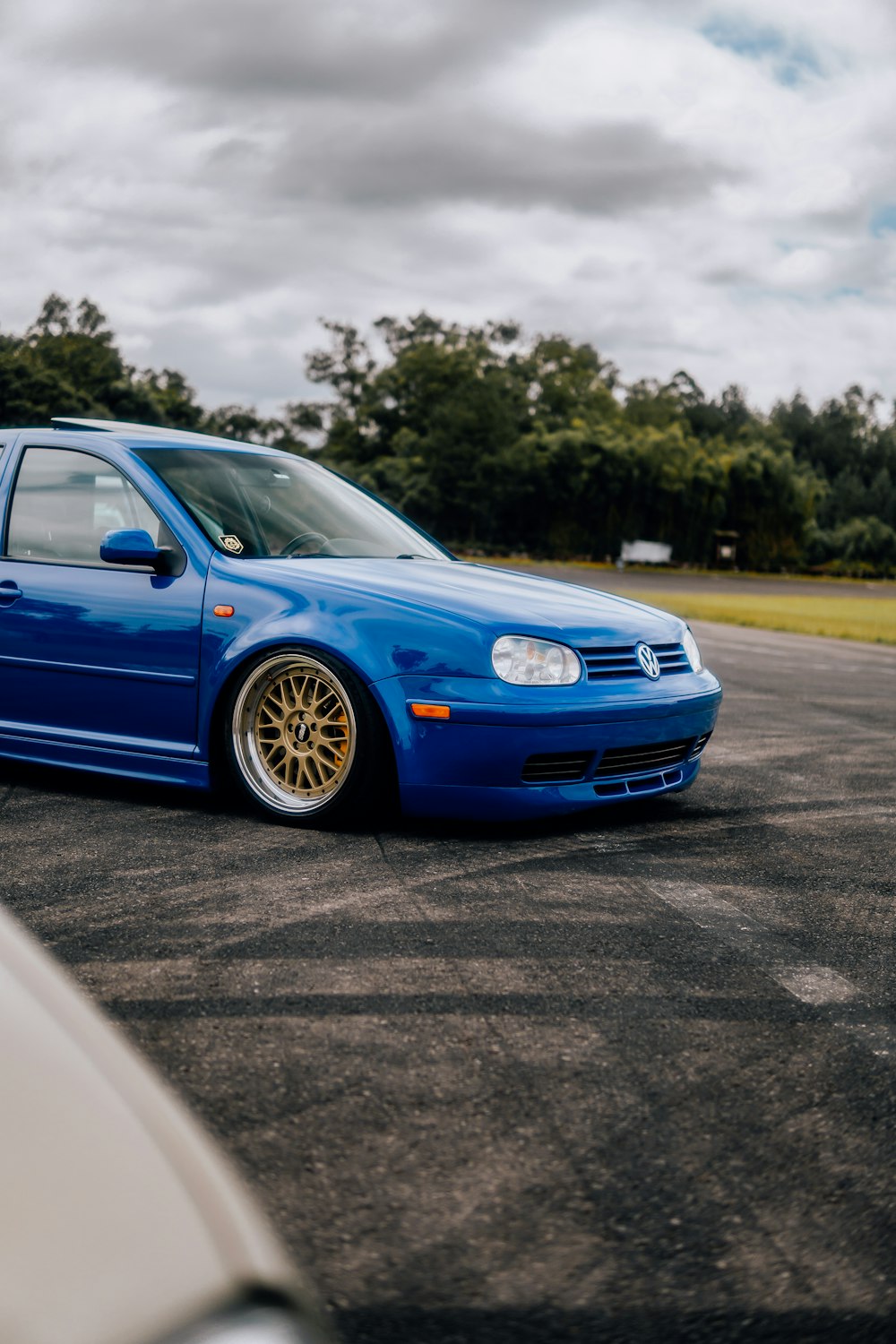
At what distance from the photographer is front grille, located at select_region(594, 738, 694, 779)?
5.40 metres

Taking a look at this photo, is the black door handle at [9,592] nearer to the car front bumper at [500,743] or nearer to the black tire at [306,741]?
the black tire at [306,741]

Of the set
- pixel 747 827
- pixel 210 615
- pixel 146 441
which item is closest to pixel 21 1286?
pixel 210 615

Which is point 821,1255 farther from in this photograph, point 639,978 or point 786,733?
point 786,733

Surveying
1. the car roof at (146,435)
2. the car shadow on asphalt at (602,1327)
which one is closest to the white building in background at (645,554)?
the car roof at (146,435)

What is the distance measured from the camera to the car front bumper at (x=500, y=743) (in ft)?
16.6

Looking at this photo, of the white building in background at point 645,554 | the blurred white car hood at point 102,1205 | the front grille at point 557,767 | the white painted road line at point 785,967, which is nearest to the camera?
the blurred white car hood at point 102,1205

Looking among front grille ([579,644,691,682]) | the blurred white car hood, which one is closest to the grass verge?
front grille ([579,644,691,682])

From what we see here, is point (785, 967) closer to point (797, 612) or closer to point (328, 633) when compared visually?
point (328, 633)

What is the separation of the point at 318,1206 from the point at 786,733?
701cm

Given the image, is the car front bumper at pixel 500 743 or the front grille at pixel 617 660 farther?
the front grille at pixel 617 660

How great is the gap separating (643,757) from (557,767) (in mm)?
501

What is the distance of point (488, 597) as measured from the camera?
542 cm

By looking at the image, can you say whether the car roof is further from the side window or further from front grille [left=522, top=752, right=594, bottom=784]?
front grille [left=522, top=752, right=594, bottom=784]

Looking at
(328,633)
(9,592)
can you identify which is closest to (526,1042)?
(328,633)
